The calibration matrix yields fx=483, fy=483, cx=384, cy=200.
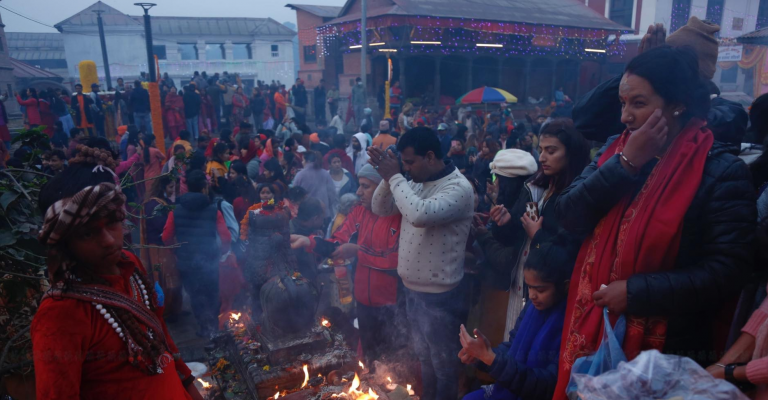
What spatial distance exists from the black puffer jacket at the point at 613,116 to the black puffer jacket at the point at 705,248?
0.57 meters

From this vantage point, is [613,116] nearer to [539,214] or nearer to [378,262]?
[539,214]

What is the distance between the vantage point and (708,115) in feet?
8.07

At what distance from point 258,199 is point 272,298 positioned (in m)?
2.69

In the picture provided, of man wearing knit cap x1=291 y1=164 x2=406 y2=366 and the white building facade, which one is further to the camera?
the white building facade

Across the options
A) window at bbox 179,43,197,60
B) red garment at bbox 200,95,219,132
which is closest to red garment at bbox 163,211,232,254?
red garment at bbox 200,95,219,132

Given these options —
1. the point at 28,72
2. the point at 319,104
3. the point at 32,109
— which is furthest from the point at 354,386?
the point at 28,72

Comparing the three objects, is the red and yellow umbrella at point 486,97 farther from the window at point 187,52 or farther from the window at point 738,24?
the window at point 187,52

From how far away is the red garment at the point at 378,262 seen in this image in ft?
13.5

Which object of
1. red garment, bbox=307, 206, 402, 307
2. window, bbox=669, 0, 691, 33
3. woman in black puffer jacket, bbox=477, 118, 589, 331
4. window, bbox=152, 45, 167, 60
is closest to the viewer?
woman in black puffer jacket, bbox=477, 118, 589, 331

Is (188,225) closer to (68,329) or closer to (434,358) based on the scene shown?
(434,358)

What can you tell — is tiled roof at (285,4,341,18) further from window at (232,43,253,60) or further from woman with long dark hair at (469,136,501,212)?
woman with long dark hair at (469,136,501,212)

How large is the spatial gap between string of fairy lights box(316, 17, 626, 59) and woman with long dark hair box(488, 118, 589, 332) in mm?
17602

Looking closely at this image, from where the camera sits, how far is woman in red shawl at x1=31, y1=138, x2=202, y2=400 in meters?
1.79

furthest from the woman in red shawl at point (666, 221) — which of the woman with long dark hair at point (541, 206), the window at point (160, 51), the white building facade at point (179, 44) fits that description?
the window at point (160, 51)
